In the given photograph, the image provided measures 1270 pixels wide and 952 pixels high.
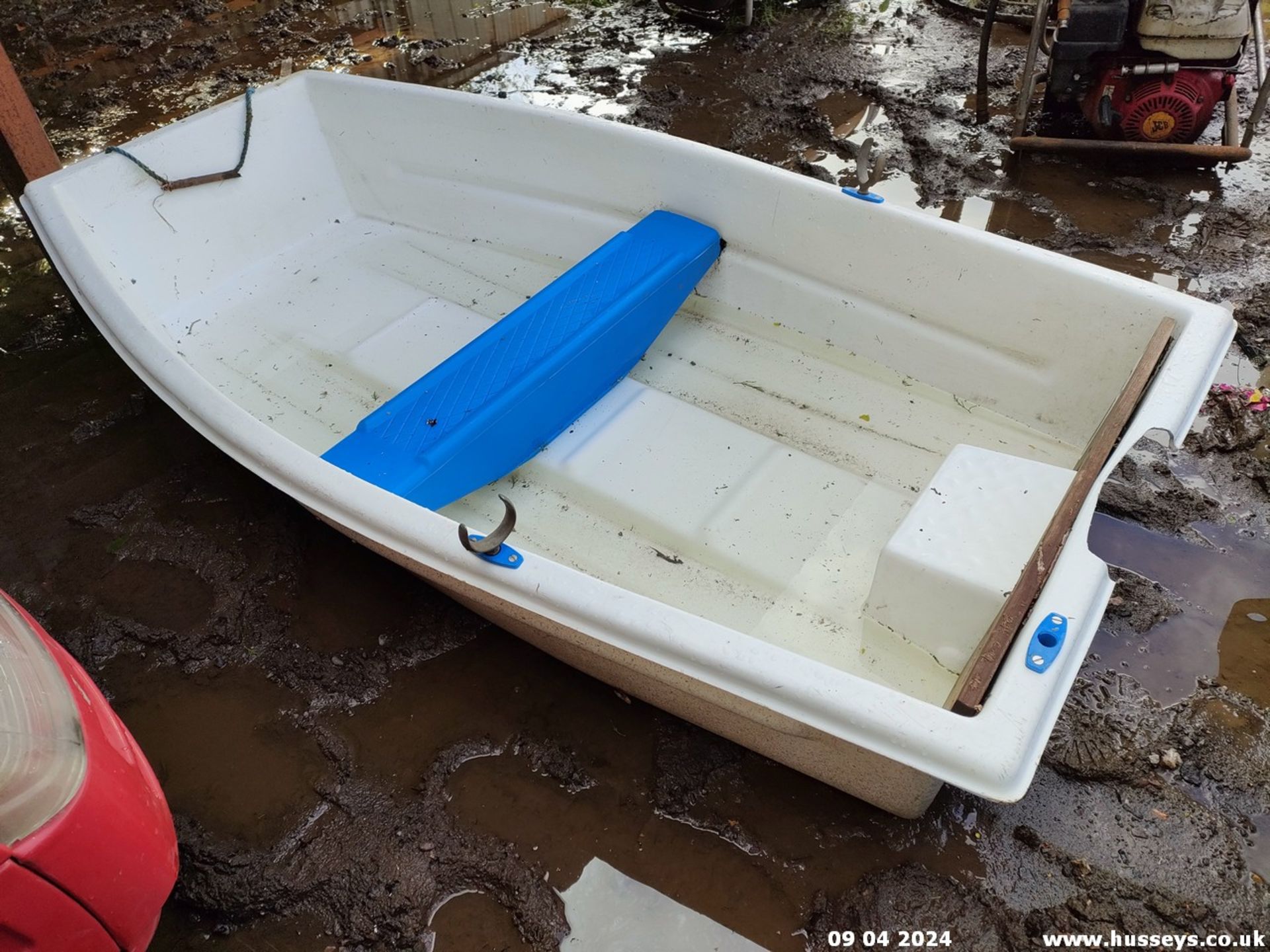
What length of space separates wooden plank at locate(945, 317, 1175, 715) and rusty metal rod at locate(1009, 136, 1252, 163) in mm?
1989

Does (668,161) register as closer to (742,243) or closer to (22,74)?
(742,243)

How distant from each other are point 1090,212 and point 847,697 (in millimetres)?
3007

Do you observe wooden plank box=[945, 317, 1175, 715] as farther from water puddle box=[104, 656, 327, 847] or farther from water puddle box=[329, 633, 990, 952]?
water puddle box=[104, 656, 327, 847]

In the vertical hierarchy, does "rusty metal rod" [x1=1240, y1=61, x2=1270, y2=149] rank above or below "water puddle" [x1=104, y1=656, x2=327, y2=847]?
above

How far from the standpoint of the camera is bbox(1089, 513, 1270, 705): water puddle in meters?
1.97

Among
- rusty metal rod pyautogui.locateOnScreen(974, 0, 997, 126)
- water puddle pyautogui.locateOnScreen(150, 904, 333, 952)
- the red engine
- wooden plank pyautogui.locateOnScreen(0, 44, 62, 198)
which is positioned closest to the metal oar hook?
water puddle pyautogui.locateOnScreen(150, 904, 333, 952)

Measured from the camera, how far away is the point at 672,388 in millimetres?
2486

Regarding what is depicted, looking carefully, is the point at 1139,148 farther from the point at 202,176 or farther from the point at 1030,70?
the point at 202,176

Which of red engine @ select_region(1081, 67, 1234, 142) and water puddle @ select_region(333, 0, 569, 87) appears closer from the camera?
red engine @ select_region(1081, 67, 1234, 142)

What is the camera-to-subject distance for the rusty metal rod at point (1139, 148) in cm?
326

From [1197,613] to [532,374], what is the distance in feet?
5.91

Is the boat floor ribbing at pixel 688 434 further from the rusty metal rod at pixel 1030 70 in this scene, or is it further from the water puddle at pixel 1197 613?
the rusty metal rod at pixel 1030 70

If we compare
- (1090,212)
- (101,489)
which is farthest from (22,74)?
(1090,212)

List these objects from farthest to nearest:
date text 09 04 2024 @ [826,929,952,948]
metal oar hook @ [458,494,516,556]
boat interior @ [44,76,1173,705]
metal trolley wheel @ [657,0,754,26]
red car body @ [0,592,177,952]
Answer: metal trolley wheel @ [657,0,754,26]
boat interior @ [44,76,1173,705]
date text 09 04 2024 @ [826,929,952,948]
metal oar hook @ [458,494,516,556]
red car body @ [0,592,177,952]
